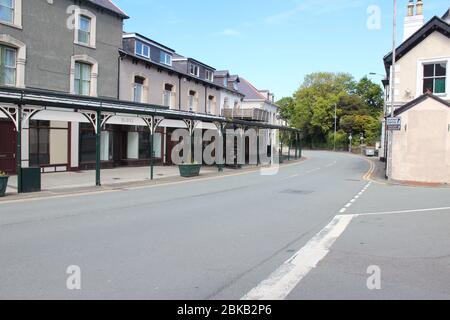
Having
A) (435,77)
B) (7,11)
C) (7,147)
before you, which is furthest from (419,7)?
(7,147)

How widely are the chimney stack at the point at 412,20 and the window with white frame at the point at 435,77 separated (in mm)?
5107

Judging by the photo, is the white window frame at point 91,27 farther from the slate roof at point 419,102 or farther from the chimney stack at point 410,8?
the chimney stack at point 410,8

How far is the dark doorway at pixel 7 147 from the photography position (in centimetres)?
2025

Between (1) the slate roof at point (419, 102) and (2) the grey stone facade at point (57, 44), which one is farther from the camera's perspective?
(1) the slate roof at point (419, 102)

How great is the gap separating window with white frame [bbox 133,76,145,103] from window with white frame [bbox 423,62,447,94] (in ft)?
58.0

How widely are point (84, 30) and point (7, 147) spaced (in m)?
8.20

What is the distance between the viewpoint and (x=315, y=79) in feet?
315

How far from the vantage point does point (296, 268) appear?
239 inches

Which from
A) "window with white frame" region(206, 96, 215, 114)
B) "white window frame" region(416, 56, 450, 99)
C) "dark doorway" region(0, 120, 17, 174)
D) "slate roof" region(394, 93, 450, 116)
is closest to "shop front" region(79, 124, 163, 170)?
"dark doorway" region(0, 120, 17, 174)

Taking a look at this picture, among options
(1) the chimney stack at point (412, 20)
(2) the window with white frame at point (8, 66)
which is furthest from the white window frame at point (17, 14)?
(1) the chimney stack at point (412, 20)

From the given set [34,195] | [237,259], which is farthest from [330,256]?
[34,195]

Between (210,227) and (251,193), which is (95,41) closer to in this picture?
(251,193)

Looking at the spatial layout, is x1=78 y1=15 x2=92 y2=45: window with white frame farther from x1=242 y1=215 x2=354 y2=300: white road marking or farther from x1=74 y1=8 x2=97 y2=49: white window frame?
x1=242 y1=215 x2=354 y2=300: white road marking

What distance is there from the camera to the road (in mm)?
5117
